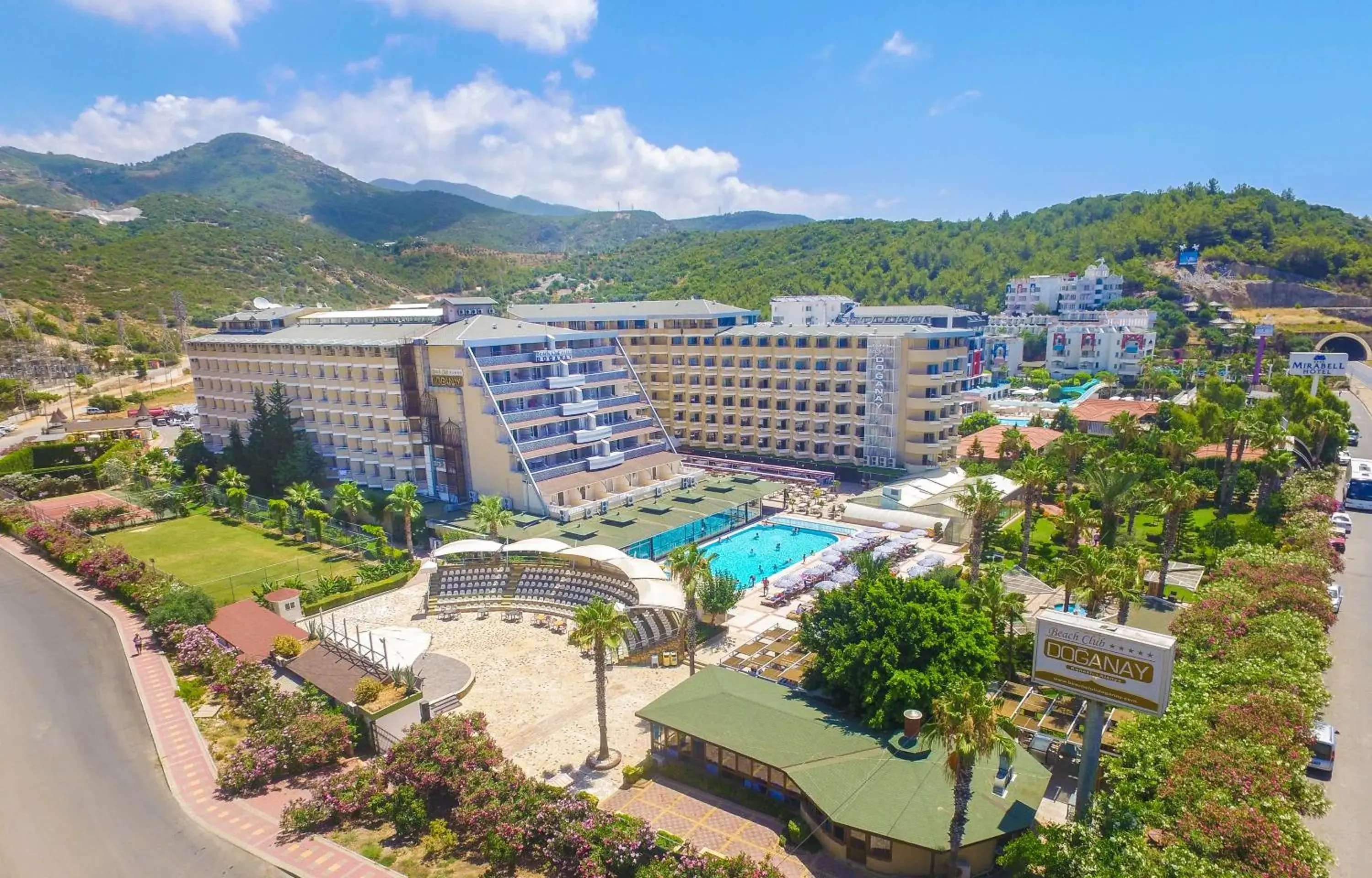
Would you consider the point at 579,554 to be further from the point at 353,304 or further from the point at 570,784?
the point at 353,304

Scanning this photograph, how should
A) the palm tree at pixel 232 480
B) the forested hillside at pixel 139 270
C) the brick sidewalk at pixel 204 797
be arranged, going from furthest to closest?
1. the forested hillside at pixel 139 270
2. the palm tree at pixel 232 480
3. the brick sidewalk at pixel 204 797

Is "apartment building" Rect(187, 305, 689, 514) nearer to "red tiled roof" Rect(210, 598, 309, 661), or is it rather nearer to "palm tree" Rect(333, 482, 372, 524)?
"palm tree" Rect(333, 482, 372, 524)

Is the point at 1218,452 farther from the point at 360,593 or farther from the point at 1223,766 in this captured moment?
the point at 360,593

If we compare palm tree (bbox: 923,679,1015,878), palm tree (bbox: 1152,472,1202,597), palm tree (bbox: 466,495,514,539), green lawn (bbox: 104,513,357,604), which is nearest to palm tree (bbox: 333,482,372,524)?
green lawn (bbox: 104,513,357,604)

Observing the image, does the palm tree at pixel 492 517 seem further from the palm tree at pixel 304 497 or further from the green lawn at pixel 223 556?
the palm tree at pixel 304 497

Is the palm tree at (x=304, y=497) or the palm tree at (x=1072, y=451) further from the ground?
the palm tree at (x=1072, y=451)

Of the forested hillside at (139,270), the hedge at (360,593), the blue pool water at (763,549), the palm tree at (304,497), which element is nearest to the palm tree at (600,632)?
the blue pool water at (763,549)
